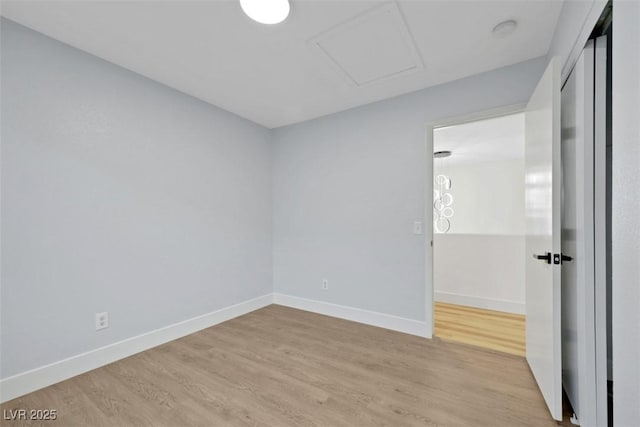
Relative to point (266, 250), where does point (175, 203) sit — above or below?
above

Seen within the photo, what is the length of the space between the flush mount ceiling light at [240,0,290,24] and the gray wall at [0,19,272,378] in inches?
56.3

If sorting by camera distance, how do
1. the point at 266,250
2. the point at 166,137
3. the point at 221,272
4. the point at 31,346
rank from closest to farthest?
the point at 31,346 → the point at 166,137 → the point at 221,272 → the point at 266,250

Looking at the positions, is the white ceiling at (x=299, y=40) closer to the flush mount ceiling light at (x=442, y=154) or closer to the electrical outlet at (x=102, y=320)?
the electrical outlet at (x=102, y=320)

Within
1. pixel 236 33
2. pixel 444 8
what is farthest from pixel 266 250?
pixel 444 8

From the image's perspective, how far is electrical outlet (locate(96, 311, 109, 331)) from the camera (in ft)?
7.09

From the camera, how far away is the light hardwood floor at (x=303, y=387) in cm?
159

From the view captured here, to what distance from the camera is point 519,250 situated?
3436mm

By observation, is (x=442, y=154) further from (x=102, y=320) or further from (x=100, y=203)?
(x=102, y=320)

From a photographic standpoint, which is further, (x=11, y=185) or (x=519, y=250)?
(x=519, y=250)

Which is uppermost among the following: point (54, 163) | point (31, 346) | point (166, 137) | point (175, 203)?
point (166, 137)

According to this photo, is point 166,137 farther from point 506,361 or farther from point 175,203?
point 506,361

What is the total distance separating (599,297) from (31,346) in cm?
340

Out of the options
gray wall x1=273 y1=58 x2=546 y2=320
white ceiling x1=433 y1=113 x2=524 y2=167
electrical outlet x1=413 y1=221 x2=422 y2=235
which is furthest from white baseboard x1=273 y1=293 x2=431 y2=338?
white ceiling x1=433 y1=113 x2=524 y2=167
